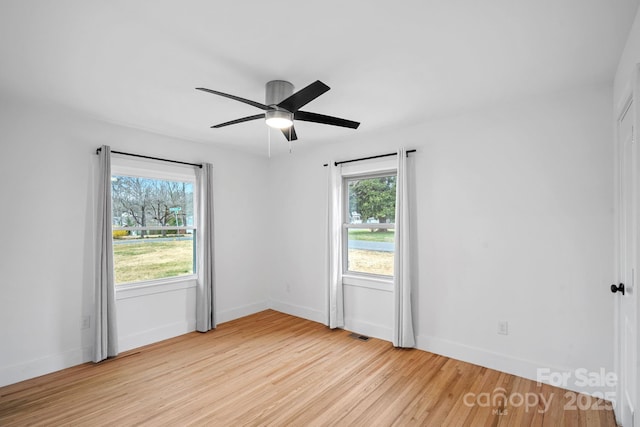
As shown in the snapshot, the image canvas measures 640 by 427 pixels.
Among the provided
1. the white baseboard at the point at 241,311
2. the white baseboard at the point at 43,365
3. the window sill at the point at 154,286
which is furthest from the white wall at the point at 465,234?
the white baseboard at the point at 241,311

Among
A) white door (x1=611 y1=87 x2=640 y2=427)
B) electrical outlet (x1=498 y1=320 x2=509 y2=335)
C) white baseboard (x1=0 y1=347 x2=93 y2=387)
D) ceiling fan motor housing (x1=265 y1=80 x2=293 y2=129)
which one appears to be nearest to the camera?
white door (x1=611 y1=87 x2=640 y2=427)

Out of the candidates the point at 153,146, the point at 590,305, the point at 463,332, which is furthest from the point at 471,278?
the point at 153,146

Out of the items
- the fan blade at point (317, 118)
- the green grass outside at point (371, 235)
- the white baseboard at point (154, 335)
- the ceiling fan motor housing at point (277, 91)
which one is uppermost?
the ceiling fan motor housing at point (277, 91)

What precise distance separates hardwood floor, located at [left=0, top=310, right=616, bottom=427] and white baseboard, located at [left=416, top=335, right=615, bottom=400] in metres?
0.08

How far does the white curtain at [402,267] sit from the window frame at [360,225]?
0.71 ft

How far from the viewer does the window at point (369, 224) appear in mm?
4078

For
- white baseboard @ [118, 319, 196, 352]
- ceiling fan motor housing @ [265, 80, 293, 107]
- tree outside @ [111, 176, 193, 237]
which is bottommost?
white baseboard @ [118, 319, 196, 352]

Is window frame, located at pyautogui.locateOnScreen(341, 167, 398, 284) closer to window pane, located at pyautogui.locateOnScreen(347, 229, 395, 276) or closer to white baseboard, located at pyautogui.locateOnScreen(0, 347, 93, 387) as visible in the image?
window pane, located at pyautogui.locateOnScreen(347, 229, 395, 276)

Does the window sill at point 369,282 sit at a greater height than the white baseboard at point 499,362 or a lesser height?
greater

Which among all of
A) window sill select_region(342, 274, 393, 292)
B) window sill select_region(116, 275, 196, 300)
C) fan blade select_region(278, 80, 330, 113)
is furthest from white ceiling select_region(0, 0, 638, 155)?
window sill select_region(342, 274, 393, 292)

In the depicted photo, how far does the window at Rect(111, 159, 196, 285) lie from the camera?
3723 mm

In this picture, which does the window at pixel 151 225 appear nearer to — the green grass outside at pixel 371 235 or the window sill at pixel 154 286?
the window sill at pixel 154 286

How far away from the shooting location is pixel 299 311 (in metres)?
4.87

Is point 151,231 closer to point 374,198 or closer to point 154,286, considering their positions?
point 154,286
